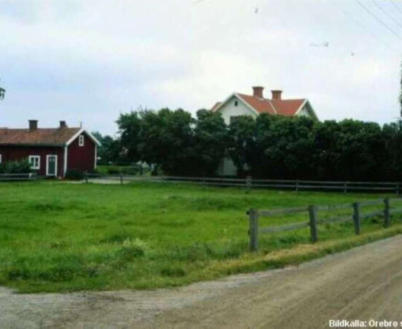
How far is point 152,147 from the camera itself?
63219 millimetres

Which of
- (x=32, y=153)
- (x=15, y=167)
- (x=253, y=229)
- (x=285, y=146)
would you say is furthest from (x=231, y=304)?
(x=32, y=153)

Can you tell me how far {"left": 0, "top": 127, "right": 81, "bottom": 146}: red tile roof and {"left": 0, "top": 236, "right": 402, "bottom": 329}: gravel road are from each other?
5714cm

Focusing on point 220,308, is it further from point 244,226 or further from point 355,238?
point 244,226

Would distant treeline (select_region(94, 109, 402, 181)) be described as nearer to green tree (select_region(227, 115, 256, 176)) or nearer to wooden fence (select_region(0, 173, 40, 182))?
green tree (select_region(227, 115, 256, 176))

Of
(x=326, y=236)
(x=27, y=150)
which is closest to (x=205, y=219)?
(x=326, y=236)

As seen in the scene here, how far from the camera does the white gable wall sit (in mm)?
70062

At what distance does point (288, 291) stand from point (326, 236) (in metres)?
9.15

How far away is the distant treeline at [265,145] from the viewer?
51562 millimetres

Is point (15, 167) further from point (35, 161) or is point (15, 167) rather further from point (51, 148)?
point (51, 148)

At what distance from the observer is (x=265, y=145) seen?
57.7 metres

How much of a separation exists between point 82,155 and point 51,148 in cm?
380

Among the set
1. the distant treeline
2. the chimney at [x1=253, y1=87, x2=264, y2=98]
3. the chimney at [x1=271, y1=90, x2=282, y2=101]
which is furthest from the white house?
the distant treeline

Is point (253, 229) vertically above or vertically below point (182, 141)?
below

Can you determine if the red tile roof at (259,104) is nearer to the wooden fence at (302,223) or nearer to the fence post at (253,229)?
the wooden fence at (302,223)
